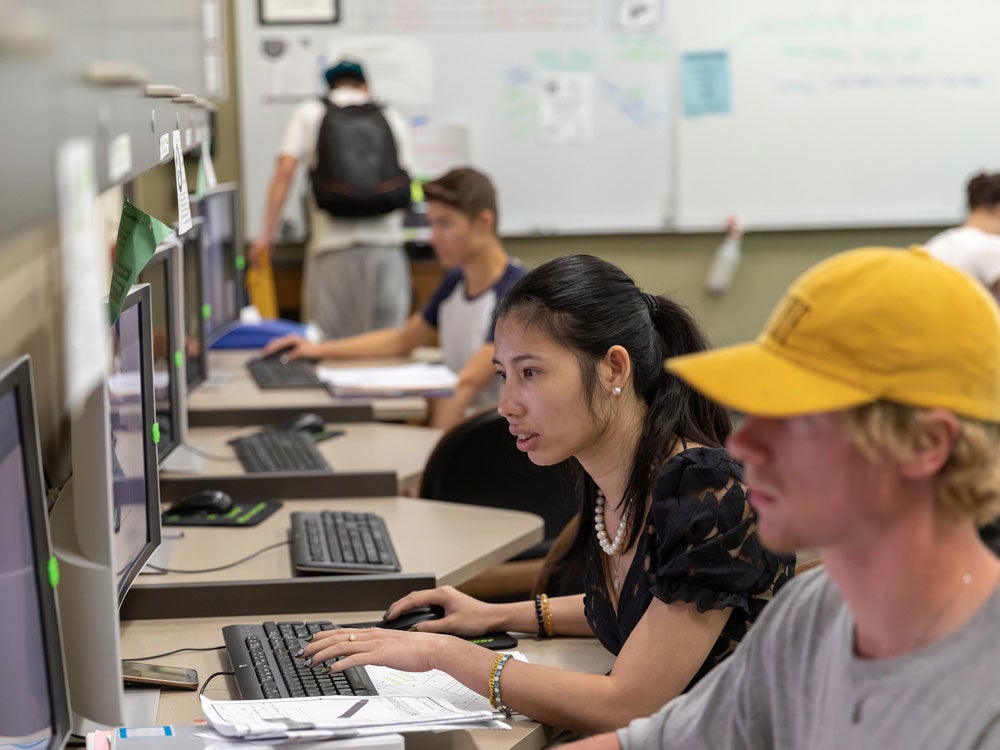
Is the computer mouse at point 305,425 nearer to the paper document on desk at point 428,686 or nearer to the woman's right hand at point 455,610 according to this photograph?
the woman's right hand at point 455,610

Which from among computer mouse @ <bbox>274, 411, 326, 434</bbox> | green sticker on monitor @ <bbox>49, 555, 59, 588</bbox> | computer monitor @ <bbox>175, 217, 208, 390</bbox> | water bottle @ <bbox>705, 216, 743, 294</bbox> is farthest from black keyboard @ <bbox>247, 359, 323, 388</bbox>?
water bottle @ <bbox>705, 216, 743, 294</bbox>

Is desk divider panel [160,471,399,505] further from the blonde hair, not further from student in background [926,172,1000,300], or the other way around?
student in background [926,172,1000,300]

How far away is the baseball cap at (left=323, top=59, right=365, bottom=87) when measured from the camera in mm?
5176

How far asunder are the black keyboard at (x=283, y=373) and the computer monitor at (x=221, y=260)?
0.46ft

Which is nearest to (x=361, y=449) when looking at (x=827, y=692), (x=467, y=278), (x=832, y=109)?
(x=467, y=278)

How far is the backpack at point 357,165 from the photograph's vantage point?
16.7ft

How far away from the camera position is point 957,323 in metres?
1.02

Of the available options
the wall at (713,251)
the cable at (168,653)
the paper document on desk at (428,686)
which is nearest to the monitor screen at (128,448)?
the cable at (168,653)

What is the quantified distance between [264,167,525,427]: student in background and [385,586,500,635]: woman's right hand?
1.55 m

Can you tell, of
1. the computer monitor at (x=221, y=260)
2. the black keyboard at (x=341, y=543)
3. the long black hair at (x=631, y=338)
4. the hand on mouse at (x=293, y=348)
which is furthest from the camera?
the hand on mouse at (x=293, y=348)


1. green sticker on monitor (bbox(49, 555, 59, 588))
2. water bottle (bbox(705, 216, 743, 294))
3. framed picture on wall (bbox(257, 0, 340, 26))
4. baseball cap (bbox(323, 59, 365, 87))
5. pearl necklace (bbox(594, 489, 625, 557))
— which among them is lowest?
water bottle (bbox(705, 216, 743, 294))

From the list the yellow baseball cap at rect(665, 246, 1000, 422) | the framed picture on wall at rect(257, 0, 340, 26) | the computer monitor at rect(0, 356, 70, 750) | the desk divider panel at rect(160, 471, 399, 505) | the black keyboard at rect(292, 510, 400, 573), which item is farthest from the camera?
the framed picture on wall at rect(257, 0, 340, 26)

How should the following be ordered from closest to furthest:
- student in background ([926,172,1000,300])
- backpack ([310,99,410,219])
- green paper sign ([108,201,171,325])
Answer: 1. green paper sign ([108,201,171,325])
2. student in background ([926,172,1000,300])
3. backpack ([310,99,410,219])

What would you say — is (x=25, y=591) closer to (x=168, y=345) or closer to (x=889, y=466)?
(x=889, y=466)
